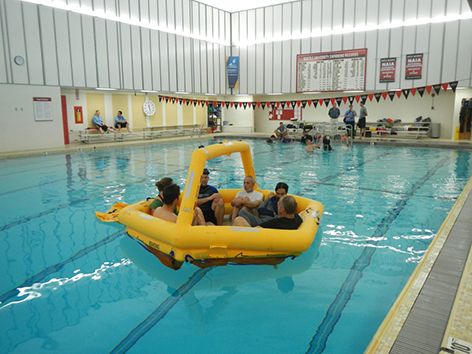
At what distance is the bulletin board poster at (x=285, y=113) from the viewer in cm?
2505

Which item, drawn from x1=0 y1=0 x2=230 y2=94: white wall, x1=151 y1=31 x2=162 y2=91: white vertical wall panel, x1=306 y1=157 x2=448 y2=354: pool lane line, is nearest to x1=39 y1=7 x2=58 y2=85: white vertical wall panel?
→ x1=0 y1=0 x2=230 y2=94: white wall

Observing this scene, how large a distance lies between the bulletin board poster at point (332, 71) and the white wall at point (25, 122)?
14000 mm

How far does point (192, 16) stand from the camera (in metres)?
23.5

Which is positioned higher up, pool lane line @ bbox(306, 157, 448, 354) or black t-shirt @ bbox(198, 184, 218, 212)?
black t-shirt @ bbox(198, 184, 218, 212)

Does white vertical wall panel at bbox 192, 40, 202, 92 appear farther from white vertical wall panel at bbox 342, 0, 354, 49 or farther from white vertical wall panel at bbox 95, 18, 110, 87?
white vertical wall panel at bbox 342, 0, 354, 49

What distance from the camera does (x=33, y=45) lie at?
52.3 ft

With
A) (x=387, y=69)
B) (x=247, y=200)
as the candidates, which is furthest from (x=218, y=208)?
(x=387, y=69)

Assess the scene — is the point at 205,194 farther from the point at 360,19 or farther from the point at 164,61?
the point at 360,19

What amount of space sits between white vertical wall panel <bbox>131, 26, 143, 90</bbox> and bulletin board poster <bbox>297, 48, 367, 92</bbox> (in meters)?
9.57

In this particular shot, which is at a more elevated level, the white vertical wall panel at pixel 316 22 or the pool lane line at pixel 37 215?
the white vertical wall panel at pixel 316 22

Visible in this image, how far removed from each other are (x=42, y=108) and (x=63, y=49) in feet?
9.26

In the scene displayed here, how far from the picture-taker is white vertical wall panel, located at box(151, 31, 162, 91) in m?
21.2

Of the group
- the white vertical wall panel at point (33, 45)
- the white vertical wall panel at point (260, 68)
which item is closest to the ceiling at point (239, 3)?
the white vertical wall panel at point (260, 68)

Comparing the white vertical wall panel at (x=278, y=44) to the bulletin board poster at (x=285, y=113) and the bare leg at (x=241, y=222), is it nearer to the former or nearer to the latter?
the bulletin board poster at (x=285, y=113)
